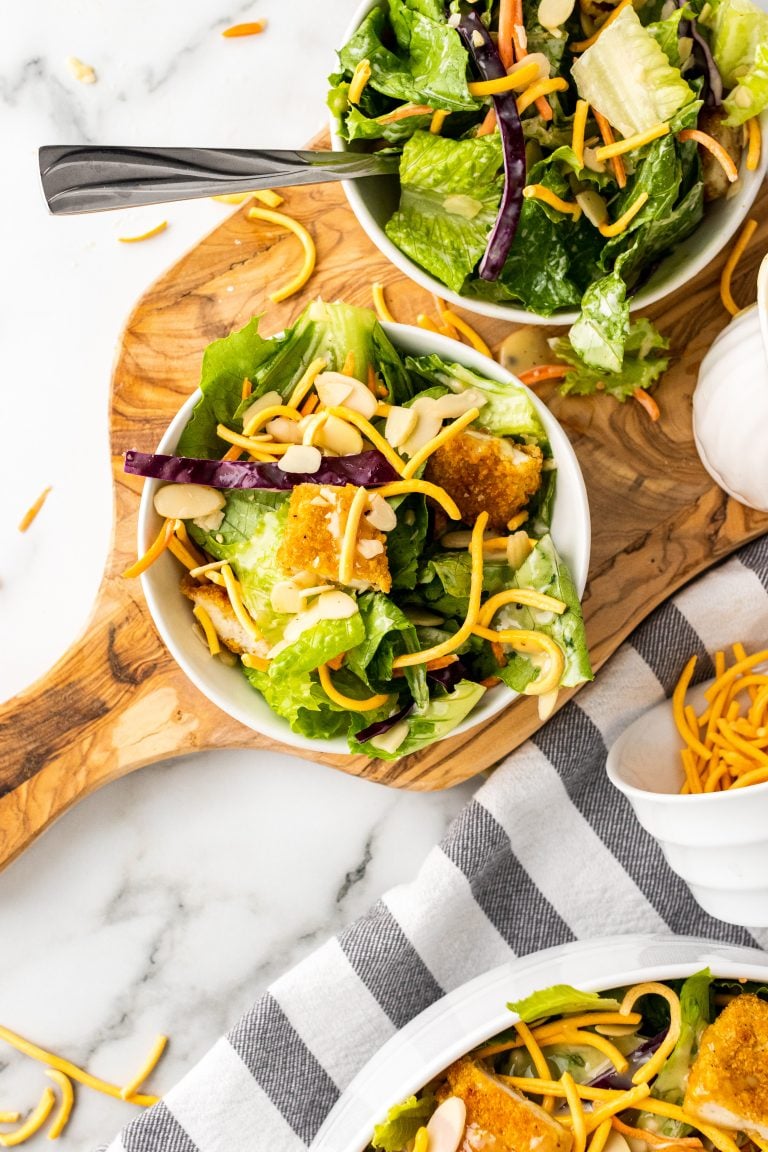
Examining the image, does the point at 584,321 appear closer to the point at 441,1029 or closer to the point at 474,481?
the point at 474,481

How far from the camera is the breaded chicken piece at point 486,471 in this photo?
182 centimetres

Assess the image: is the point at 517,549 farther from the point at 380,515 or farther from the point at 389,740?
the point at 389,740

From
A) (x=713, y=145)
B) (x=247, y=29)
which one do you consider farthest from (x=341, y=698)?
(x=247, y=29)

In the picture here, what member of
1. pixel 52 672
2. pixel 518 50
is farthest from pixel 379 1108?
pixel 518 50

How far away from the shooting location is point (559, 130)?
1.78m

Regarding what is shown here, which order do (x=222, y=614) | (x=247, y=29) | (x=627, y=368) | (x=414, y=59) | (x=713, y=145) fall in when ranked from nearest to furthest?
1. (x=713, y=145)
2. (x=414, y=59)
3. (x=222, y=614)
4. (x=627, y=368)
5. (x=247, y=29)

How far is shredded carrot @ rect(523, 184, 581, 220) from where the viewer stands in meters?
1.72

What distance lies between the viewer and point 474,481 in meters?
1.83

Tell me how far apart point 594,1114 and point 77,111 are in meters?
2.29

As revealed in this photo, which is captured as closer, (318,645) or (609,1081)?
(318,645)

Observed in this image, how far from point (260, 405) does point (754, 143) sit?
3.10 ft

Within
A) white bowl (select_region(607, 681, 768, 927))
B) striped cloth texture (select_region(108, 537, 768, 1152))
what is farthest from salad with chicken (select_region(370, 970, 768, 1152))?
striped cloth texture (select_region(108, 537, 768, 1152))

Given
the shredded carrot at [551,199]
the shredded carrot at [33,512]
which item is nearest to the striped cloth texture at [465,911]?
the shredded carrot at [551,199]

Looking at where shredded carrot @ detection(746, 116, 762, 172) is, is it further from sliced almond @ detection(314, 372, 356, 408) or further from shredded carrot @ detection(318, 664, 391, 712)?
shredded carrot @ detection(318, 664, 391, 712)
